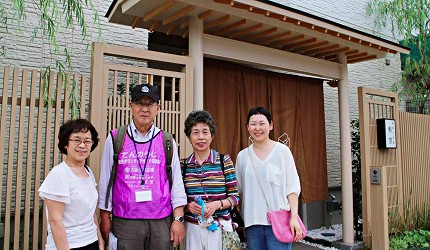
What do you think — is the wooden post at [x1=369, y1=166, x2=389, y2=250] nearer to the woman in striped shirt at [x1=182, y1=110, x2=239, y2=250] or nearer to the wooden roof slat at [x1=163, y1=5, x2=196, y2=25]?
the woman in striped shirt at [x1=182, y1=110, x2=239, y2=250]

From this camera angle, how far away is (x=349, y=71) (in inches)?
363

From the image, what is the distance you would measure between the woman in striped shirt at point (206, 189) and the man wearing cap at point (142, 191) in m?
0.11

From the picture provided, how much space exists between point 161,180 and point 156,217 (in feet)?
0.91

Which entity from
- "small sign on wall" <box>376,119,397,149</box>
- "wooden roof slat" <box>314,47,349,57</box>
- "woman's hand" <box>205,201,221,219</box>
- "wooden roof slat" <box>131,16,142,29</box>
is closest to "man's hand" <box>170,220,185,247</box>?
"woman's hand" <box>205,201,221,219</box>

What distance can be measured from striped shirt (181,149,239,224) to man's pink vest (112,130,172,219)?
7.9 inches

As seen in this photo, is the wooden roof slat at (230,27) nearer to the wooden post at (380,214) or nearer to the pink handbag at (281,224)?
the pink handbag at (281,224)

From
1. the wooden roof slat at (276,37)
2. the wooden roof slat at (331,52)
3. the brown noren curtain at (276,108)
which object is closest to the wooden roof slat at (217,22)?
the brown noren curtain at (276,108)

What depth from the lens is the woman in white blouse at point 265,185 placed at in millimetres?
2932

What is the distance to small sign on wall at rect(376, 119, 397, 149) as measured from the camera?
6043 millimetres

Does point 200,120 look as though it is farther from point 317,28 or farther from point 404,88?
point 404,88

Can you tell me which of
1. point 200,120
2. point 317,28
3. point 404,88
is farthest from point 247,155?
point 404,88

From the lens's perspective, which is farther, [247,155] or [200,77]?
[200,77]

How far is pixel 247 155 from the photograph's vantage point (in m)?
3.16

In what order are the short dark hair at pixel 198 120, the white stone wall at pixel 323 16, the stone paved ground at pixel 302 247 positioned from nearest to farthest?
the short dark hair at pixel 198 120
the white stone wall at pixel 323 16
the stone paved ground at pixel 302 247
